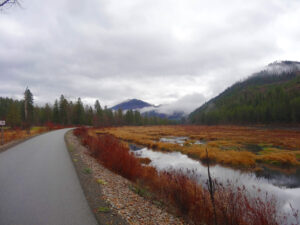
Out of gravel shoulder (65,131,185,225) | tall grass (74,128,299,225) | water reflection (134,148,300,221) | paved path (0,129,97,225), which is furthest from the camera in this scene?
water reflection (134,148,300,221)

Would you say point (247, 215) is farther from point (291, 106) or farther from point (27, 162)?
point (291, 106)

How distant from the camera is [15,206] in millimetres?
4789

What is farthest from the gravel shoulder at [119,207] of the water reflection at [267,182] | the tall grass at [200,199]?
the water reflection at [267,182]

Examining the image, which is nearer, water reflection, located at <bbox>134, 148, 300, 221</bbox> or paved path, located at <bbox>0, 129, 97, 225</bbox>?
paved path, located at <bbox>0, 129, 97, 225</bbox>

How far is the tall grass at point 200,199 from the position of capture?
5204 mm

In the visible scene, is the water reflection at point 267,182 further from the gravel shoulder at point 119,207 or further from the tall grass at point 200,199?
the gravel shoulder at point 119,207

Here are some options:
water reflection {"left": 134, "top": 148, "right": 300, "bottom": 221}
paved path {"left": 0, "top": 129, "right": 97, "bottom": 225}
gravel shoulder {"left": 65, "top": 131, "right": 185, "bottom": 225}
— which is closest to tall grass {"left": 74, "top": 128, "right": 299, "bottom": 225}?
gravel shoulder {"left": 65, "top": 131, "right": 185, "bottom": 225}

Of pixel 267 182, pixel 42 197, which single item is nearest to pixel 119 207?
pixel 42 197

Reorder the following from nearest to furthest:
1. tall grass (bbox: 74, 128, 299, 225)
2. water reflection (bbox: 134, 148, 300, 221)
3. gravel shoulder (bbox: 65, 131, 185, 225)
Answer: gravel shoulder (bbox: 65, 131, 185, 225)
tall grass (bbox: 74, 128, 299, 225)
water reflection (bbox: 134, 148, 300, 221)

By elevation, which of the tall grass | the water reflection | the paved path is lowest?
the water reflection

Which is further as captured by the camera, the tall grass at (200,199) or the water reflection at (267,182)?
the water reflection at (267,182)

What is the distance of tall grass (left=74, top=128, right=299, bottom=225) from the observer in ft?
17.1

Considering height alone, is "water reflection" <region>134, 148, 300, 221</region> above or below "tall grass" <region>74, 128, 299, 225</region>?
below

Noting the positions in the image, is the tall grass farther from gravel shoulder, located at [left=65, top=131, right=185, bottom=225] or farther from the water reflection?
the water reflection
